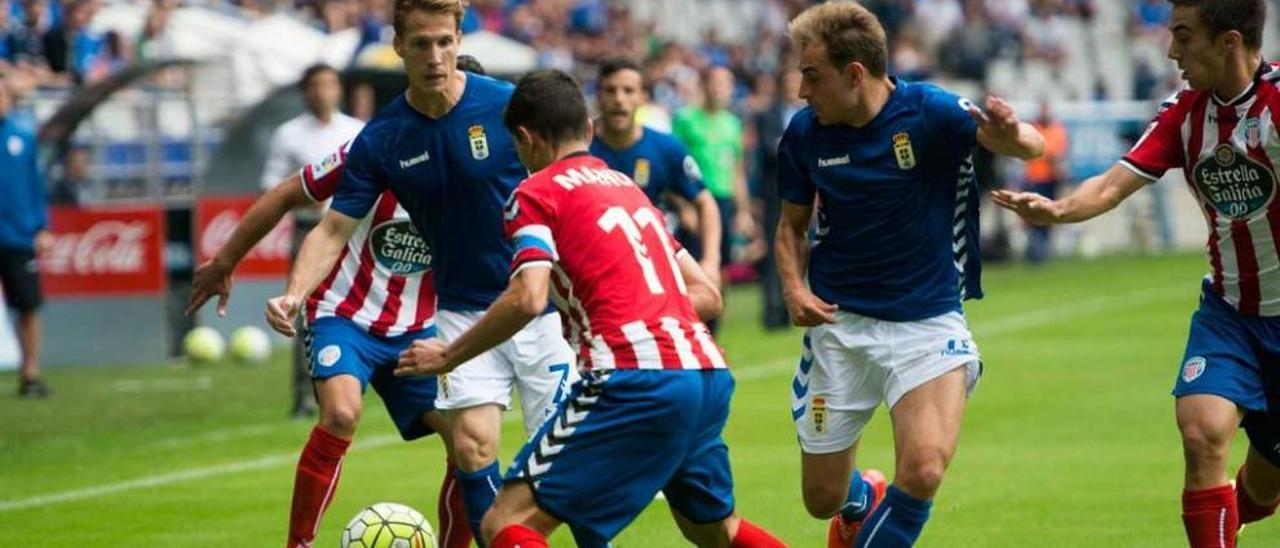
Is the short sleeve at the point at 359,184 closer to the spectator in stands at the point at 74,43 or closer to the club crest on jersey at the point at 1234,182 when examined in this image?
the club crest on jersey at the point at 1234,182

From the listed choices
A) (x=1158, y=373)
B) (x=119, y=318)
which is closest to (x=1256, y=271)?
(x=1158, y=373)

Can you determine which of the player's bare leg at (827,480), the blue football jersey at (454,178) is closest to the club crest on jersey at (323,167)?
the blue football jersey at (454,178)

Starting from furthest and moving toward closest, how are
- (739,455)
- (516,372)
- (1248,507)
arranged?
(739,455) < (1248,507) < (516,372)

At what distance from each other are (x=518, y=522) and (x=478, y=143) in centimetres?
229

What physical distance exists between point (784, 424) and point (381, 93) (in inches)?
311

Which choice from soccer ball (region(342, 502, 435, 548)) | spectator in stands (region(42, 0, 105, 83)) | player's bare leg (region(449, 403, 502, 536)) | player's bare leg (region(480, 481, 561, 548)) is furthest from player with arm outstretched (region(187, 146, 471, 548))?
spectator in stands (region(42, 0, 105, 83))

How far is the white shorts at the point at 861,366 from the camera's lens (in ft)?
26.6

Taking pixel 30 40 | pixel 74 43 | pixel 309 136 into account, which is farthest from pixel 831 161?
pixel 74 43

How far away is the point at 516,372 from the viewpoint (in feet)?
28.4

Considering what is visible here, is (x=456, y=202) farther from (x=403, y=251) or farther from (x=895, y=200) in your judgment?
(x=895, y=200)

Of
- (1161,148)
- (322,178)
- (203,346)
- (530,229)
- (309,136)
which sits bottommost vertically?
(203,346)

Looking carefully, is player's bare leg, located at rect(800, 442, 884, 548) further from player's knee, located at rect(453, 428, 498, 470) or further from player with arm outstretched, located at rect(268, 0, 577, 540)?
player's knee, located at rect(453, 428, 498, 470)

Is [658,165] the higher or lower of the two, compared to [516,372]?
lower

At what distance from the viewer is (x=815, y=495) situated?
28.0 ft
